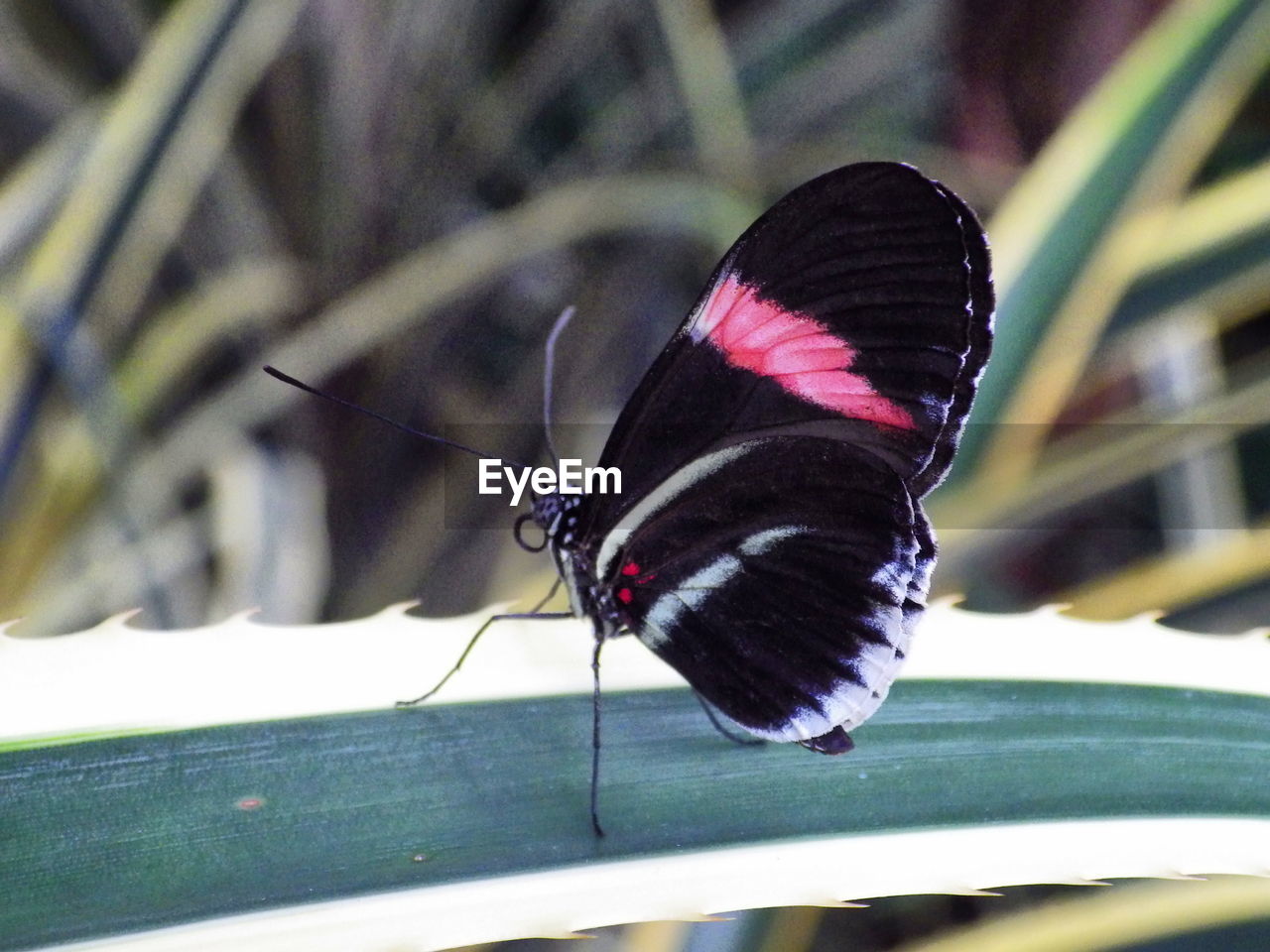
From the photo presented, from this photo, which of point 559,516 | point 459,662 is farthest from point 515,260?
point 459,662

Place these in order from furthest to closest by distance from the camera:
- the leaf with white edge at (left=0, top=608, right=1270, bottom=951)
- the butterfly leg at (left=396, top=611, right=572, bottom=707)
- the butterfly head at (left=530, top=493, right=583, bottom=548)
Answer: the butterfly head at (left=530, top=493, right=583, bottom=548), the butterfly leg at (left=396, top=611, right=572, bottom=707), the leaf with white edge at (left=0, top=608, right=1270, bottom=951)

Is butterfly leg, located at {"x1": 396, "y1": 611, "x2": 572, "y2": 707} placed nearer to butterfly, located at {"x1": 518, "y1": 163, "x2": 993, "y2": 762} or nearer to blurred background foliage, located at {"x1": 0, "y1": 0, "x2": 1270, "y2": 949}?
butterfly, located at {"x1": 518, "y1": 163, "x2": 993, "y2": 762}

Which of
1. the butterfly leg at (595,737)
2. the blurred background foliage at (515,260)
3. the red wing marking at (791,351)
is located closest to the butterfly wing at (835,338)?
the red wing marking at (791,351)

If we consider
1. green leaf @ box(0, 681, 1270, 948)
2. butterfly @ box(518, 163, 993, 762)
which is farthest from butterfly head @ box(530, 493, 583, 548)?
green leaf @ box(0, 681, 1270, 948)

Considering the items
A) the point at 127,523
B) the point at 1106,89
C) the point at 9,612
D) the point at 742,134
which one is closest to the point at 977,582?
the point at 1106,89

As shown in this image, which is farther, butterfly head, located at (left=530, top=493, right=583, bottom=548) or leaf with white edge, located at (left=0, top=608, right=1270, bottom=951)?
butterfly head, located at (left=530, top=493, right=583, bottom=548)

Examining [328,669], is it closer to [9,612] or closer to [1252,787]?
[1252,787]
